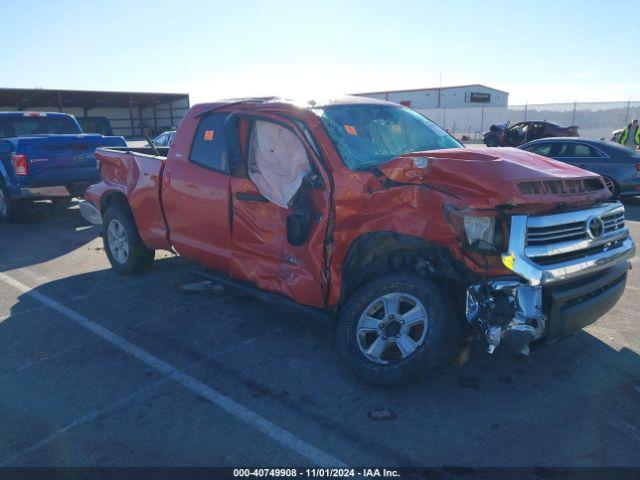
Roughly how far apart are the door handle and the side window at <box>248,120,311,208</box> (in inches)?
1.5

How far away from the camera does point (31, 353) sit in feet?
14.1

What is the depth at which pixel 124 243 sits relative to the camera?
6.30 meters

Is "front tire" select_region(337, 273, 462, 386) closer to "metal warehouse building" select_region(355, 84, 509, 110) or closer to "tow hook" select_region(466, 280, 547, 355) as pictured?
"tow hook" select_region(466, 280, 547, 355)

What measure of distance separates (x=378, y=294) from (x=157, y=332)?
2.26m

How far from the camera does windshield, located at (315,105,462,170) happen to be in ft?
13.2

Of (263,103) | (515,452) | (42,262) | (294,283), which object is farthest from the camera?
(42,262)

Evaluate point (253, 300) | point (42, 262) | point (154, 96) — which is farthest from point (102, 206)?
point (154, 96)

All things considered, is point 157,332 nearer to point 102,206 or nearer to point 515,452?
point 102,206

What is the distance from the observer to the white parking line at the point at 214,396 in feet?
9.63

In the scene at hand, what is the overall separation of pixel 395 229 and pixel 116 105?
41.6 meters

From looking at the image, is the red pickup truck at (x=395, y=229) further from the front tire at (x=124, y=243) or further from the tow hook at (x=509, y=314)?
the front tire at (x=124, y=243)

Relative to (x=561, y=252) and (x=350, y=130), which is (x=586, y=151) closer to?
(x=350, y=130)

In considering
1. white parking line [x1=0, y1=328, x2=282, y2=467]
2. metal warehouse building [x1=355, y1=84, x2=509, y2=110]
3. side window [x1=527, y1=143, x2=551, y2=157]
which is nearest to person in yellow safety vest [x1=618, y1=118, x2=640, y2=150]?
side window [x1=527, y1=143, x2=551, y2=157]

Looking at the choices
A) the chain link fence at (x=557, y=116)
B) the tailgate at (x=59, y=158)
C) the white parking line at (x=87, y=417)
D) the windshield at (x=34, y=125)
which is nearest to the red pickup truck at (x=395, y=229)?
the white parking line at (x=87, y=417)
